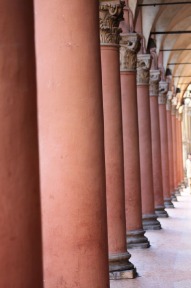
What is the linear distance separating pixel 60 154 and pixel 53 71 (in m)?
0.77

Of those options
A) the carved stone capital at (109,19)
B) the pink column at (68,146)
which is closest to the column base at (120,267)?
the carved stone capital at (109,19)

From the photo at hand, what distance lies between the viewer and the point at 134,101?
1562cm

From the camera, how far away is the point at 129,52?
52.2 feet

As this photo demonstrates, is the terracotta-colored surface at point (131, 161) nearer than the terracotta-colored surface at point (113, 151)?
No

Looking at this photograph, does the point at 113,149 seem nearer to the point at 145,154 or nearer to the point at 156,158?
the point at 145,154

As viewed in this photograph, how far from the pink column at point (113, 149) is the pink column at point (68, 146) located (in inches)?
183

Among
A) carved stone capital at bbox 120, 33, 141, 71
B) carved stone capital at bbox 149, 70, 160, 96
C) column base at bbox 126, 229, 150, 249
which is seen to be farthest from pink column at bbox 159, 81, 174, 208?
column base at bbox 126, 229, 150, 249

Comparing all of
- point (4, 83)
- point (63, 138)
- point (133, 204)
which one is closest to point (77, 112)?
point (63, 138)

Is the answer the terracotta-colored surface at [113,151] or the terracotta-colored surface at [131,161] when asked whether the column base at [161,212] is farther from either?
the terracotta-colored surface at [113,151]

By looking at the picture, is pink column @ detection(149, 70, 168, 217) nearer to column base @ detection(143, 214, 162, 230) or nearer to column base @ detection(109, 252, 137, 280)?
column base @ detection(143, 214, 162, 230)

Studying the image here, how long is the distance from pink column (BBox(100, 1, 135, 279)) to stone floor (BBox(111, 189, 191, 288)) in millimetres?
400

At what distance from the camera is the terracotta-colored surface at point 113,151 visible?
1159cm

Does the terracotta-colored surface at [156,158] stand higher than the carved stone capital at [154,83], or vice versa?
the carved stone capital at [154,83]

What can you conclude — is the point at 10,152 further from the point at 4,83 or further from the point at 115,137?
the point at 115,137
